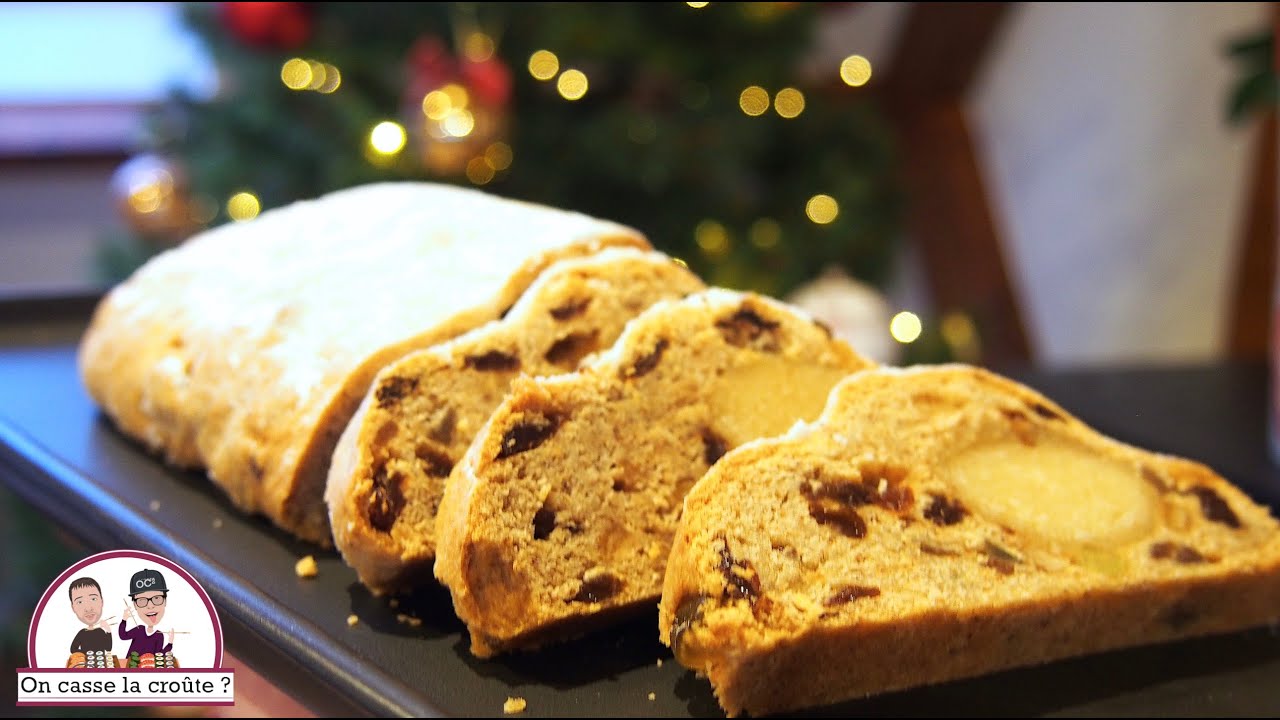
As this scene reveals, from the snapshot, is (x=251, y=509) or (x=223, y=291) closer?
(x=251, y=509)

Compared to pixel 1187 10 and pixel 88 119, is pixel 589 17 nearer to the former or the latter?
pixel 1187 10

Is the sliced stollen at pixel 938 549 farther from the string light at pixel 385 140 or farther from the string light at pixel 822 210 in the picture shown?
the string light at pixel 822 210

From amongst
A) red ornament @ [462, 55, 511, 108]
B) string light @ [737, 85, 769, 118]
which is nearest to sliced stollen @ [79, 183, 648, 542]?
red ornament @ [462, 55, 511, 108]

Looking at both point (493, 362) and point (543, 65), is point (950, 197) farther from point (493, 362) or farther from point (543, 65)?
point (493, 362)

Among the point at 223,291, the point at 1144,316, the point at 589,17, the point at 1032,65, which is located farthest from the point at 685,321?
the point at 1144,316

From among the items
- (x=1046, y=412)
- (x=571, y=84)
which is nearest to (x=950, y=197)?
(x=571, y=84)

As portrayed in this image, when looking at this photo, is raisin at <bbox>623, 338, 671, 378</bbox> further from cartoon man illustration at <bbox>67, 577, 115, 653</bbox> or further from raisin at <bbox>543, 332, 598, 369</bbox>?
cartoon man illustration at <bbox>67, 577, 115, 653</bbox>

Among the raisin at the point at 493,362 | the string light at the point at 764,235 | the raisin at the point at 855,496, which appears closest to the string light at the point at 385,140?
the string light at the point at 764,235
